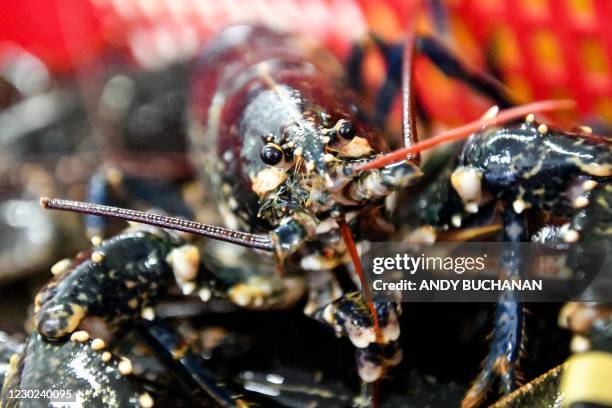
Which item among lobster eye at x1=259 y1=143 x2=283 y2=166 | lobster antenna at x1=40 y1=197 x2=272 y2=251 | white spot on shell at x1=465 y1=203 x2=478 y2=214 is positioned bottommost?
lobster antenna at x1=40 y1=197 x2=272 y2=251

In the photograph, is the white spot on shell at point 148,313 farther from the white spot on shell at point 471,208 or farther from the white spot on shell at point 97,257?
the white spot on shell at point 471,208

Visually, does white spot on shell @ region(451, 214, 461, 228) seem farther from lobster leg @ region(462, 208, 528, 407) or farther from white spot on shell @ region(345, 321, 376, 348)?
white spot on shell @ region(345, 321, 376, 348)

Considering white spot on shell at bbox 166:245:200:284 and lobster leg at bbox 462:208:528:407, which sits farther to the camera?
white spot on shell at bbox 166:245:200:284

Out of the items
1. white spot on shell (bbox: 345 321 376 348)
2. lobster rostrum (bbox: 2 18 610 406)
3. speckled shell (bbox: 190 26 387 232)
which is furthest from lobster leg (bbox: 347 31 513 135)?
white spot on shell (bbox: 345 321 376 348)

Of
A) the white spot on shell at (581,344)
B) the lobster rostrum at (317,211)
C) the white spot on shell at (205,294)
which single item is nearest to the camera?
the white spot on shell at (581,344)

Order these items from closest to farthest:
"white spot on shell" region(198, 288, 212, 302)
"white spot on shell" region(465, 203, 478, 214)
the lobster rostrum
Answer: the lobster rostrum < "white spot on shell" region(465, 203, 478, 214) < "white spot on shell" region(198, 288, 212, 302)

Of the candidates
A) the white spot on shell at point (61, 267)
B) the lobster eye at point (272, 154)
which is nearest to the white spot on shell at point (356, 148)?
the lobster eye at point (272, 154)

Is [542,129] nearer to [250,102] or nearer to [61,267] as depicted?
[250,102]

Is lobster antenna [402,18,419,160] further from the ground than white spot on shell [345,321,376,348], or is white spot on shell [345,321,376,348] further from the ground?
lobster antenna [402,18,419,160]

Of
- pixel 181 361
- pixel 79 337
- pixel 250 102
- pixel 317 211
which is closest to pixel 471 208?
pixel 317 211
